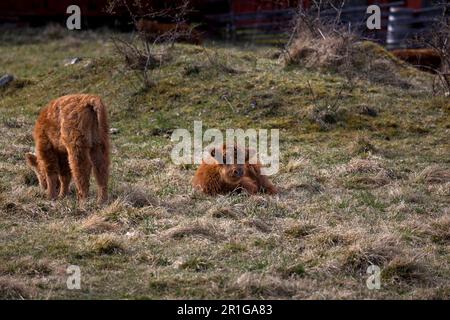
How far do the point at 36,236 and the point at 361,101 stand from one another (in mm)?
8208

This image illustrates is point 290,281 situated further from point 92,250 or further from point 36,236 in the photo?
point 36,236

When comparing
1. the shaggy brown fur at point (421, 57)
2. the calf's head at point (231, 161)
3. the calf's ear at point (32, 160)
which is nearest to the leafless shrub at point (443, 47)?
the shaggy brown fur at point (421, 57)

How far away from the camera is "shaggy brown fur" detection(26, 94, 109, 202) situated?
8781 mm

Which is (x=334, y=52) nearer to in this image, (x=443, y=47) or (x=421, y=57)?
(x=443, y=47)

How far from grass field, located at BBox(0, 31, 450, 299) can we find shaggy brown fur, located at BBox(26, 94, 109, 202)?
29 cm

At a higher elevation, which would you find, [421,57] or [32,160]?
[421,57]

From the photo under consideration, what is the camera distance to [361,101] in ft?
46.9

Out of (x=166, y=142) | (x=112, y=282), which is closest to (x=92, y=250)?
(x=112, y=282)

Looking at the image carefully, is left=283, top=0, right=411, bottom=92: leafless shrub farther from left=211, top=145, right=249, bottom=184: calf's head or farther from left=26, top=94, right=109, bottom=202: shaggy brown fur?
left=26, top=94, right=109, bottom=202: shaggy brown fur

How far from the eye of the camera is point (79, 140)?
877 centimetres

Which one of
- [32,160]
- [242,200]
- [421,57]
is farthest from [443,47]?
[32,160]

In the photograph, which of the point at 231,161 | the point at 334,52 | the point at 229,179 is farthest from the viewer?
the point at 334,52

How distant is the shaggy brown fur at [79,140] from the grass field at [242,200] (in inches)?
11.4

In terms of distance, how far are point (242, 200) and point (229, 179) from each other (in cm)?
51
